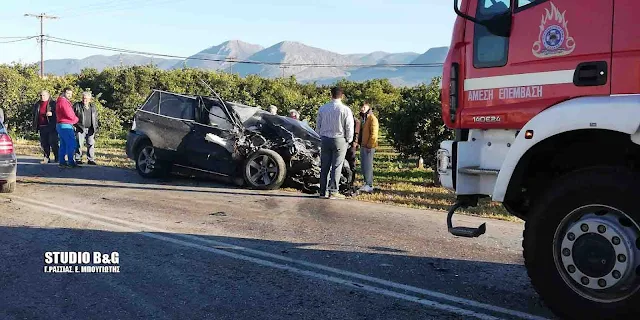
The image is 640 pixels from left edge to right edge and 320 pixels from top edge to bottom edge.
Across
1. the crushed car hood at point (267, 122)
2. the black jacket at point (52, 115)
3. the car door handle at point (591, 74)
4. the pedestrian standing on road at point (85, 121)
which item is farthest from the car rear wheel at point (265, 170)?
the car door handle at point (591, 74)

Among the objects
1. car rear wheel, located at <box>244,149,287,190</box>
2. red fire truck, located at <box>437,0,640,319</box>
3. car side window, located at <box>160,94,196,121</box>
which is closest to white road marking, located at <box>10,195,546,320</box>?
red fire truck, located at <box>437,0,640,319</box>

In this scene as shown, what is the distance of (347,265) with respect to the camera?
5.08 m

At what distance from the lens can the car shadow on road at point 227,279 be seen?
13.0ft

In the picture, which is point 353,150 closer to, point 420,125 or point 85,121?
point 420,125

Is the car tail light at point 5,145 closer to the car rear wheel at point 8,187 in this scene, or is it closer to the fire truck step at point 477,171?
the car rear wheel at point 8,187

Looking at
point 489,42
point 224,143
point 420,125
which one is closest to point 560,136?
point 489,42

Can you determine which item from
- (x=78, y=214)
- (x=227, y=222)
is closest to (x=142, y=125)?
(x=78, y=214)

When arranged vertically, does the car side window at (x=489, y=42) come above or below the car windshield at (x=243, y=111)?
above

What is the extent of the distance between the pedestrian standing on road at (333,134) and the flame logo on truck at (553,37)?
5077 millimetres

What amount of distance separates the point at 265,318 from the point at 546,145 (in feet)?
7.16

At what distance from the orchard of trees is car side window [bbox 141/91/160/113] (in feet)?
18.2

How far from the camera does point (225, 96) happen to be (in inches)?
1369

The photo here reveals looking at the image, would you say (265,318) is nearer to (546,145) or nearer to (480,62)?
(546,145)

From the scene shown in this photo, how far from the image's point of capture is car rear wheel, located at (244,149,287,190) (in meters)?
9.75
